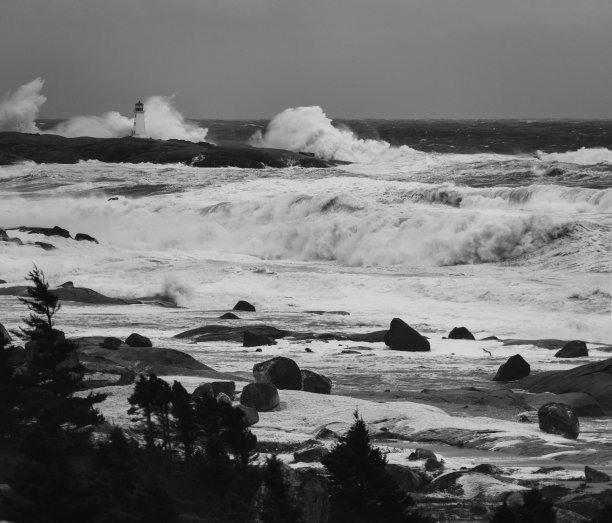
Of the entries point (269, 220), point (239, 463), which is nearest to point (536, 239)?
point (269, 220)

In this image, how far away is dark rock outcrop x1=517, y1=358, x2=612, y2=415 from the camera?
18.6 m

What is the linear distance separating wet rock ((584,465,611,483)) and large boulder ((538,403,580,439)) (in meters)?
2.77

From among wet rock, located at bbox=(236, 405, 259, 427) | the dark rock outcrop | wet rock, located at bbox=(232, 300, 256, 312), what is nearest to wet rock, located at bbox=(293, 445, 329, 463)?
wet rock, located at bbox=(236, 405, 259, 427)

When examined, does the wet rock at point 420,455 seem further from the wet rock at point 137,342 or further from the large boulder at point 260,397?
the wet rock at point 137,342

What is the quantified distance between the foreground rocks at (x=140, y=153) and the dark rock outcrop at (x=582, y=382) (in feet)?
183

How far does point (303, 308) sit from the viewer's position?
34.1 m

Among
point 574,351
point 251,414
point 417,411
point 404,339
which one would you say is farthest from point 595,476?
point 404,339

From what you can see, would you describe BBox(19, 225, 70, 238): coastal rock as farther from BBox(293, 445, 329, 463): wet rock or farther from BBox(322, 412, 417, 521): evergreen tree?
BBox(322, 412, 417, 521): evergreen tree

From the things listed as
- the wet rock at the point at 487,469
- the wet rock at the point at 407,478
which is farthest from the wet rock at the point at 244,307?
the wet rock at the point at 407,478

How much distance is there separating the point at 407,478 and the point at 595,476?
2.02m

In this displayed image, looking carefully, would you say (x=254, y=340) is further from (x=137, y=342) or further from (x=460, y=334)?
(x=460, y=334)

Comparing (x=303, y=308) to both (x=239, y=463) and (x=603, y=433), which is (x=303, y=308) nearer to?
(x=603, y=433)

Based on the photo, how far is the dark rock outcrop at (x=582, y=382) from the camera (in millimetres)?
18562

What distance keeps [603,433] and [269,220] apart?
39.4m
